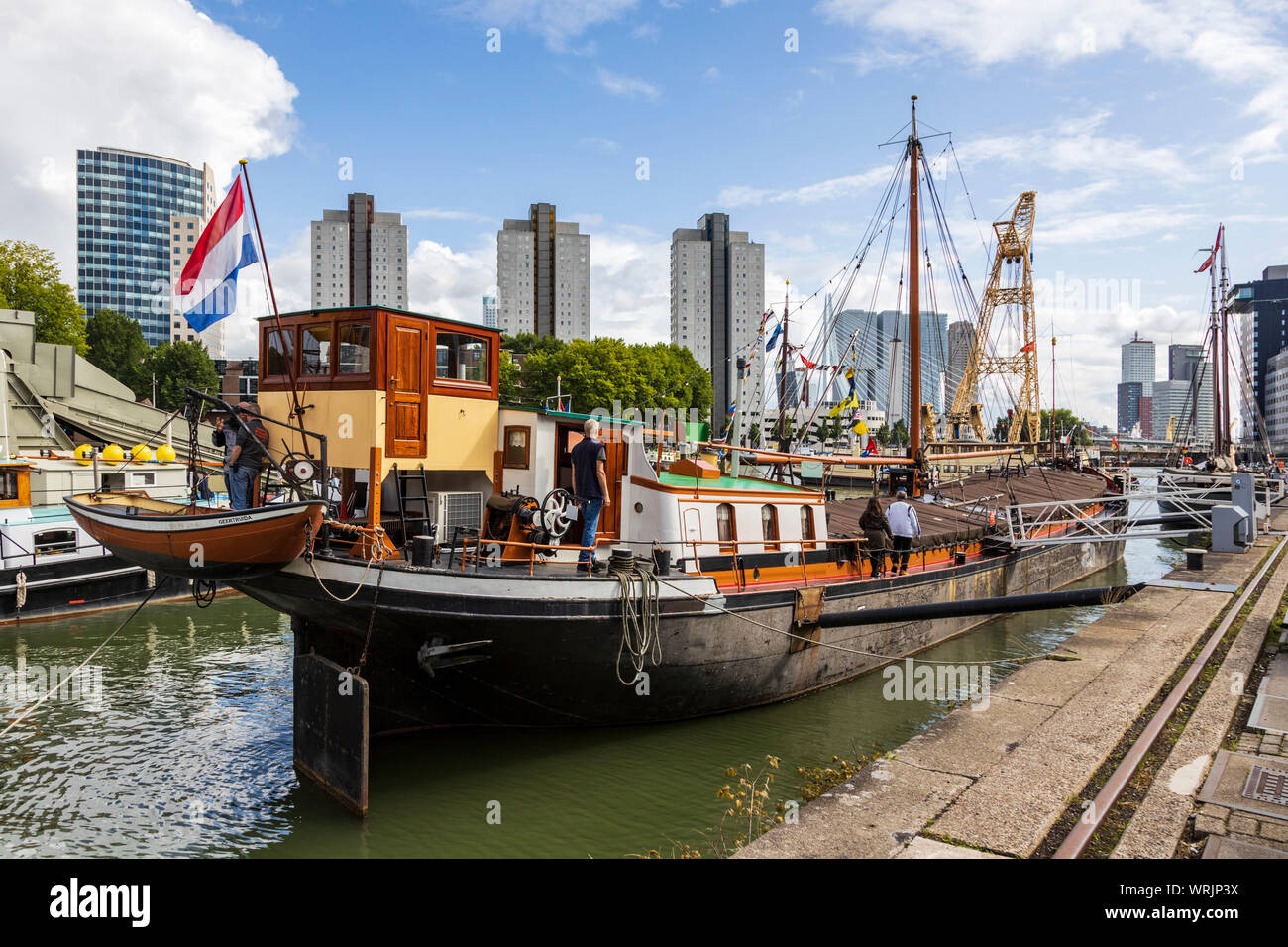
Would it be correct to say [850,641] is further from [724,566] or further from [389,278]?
[389,278]

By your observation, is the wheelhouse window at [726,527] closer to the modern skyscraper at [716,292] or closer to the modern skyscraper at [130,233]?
the modern skyscraper at [716,292]

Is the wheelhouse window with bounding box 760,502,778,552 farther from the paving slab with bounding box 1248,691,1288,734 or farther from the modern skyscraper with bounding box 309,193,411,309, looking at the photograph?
the modern skyscraper with bounding box 309,193,411,309

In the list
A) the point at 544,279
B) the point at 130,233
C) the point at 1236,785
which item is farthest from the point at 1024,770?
the point at 130,233

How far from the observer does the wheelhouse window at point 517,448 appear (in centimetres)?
1204

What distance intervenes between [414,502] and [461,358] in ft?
7.24

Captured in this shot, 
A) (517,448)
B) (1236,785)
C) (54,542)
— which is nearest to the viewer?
(1236,785)

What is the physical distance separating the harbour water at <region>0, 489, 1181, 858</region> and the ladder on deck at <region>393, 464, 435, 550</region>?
10.2ft

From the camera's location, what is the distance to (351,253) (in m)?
146

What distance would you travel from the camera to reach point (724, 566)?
12.8 metres

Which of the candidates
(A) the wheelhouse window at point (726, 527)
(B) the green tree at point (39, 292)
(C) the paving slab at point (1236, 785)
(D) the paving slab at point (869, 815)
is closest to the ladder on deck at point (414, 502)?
(A) the wheelhouse window at point (726, 527)

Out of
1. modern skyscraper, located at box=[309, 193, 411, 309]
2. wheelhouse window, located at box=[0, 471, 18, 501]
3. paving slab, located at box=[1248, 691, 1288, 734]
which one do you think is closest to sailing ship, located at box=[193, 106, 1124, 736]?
paving slab, located at box=[1248, 691, 1288, 734]

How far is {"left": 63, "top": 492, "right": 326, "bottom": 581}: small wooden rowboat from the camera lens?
887 centimetres

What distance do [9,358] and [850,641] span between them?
4246 cm

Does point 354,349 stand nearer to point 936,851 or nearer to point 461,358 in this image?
point 461,358
